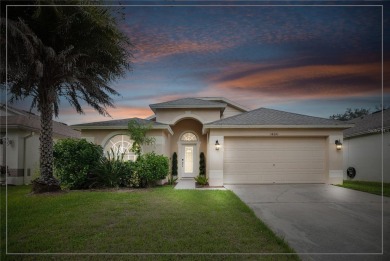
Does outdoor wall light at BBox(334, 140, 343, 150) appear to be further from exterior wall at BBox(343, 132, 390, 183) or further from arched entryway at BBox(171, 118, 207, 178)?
arched entryway at BBox(171, 118, 207, 178)

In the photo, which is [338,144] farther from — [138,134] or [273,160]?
[138,134]

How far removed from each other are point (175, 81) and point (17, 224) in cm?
422

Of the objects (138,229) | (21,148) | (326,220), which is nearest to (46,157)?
(21,148)

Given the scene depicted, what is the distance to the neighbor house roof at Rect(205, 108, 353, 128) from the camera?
452 inches

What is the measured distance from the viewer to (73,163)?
10.1 meters

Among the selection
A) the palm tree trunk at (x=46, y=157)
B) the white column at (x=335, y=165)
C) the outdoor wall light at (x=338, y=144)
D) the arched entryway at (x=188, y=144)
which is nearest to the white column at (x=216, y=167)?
the arched entryway at (x=188, y=144)

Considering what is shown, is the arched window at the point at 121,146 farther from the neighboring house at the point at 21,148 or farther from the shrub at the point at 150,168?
the neighboring house at the point at 21,148

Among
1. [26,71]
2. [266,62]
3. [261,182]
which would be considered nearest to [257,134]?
[261,182]

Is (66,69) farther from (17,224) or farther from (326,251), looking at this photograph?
(326,251)

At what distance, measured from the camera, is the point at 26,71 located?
6.39 metres

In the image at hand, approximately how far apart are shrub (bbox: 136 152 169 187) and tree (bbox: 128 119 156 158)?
0.66 meters

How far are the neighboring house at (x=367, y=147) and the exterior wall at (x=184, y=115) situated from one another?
24.3ft

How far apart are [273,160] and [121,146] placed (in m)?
7.15

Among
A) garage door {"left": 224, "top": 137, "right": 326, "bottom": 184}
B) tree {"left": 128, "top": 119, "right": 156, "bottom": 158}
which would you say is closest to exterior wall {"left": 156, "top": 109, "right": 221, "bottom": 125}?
tree {"left": 128, "top": 119, "right": 156, "bottom": 158}
